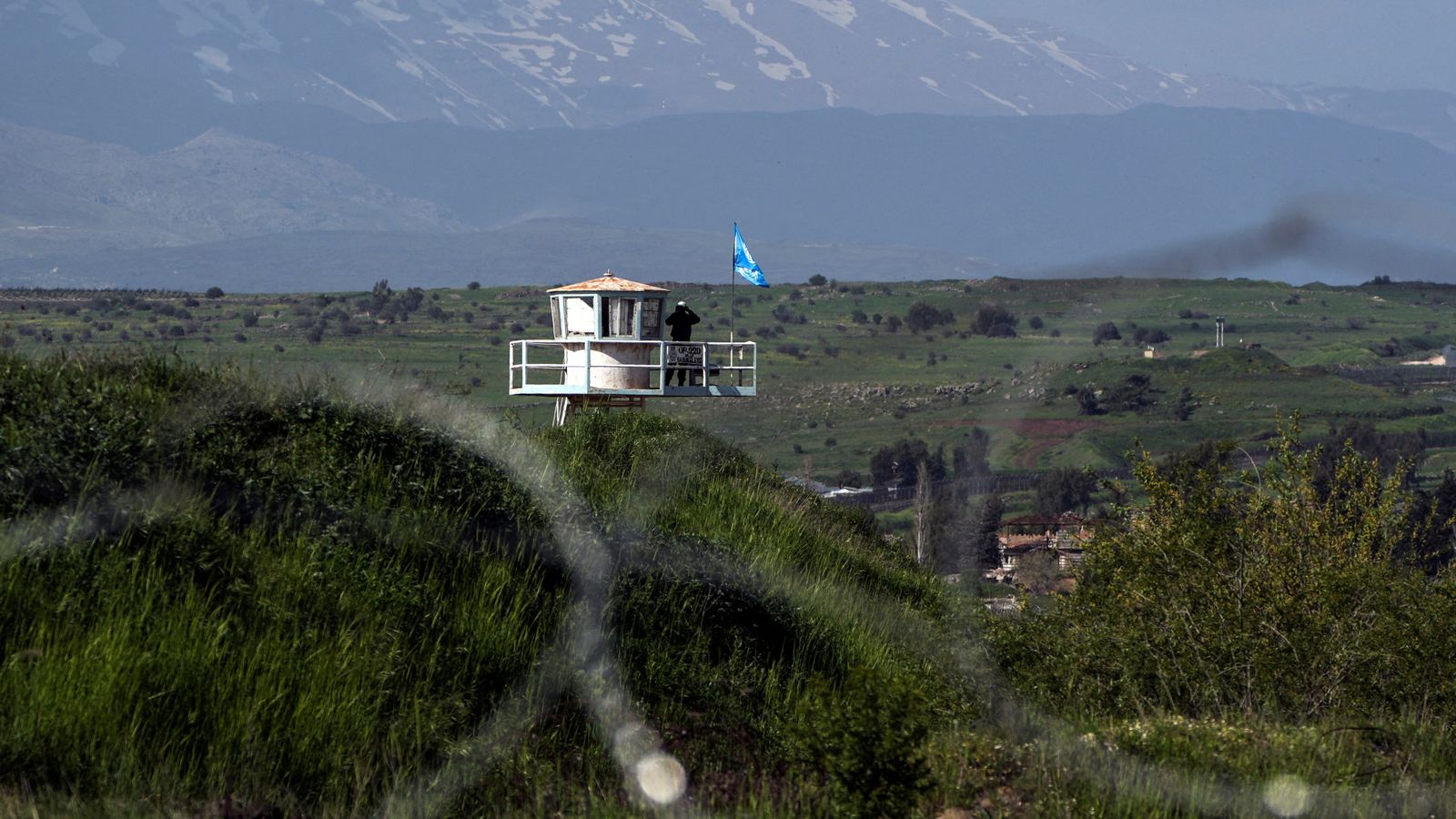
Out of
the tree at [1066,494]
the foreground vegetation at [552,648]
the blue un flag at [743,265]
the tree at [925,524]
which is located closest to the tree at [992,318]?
the tree at [1066,494]

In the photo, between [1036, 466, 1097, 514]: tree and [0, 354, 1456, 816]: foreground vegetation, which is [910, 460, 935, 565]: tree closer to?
[1036, 466, 1097, 514]: tree

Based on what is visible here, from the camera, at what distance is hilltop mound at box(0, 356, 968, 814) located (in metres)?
11.1

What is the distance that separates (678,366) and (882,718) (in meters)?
37.7

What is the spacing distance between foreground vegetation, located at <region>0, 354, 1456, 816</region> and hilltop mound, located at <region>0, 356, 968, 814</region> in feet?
0.12

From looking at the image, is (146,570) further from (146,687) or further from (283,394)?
(283,394)

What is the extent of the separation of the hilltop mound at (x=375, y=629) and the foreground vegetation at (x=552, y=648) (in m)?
0.04

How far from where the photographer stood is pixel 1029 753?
40.8ft

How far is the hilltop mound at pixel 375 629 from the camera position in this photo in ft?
36.4

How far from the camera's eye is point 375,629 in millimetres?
13414

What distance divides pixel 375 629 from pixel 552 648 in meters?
1.82

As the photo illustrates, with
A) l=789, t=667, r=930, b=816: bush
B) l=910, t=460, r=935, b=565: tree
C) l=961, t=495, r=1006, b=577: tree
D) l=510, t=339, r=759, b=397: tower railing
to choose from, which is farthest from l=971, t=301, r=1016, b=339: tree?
l=789, t=667, r=930, b=816: bush

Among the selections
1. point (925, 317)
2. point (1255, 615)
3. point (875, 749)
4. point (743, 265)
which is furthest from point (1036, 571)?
point (875, 749)

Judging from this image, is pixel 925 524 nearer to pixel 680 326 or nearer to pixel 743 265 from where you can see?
pixel 743 265

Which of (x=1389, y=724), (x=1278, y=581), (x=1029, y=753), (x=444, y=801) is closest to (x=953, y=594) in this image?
(x=1278, y=581)
